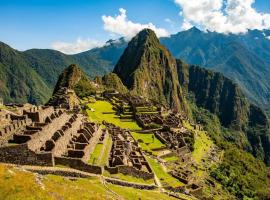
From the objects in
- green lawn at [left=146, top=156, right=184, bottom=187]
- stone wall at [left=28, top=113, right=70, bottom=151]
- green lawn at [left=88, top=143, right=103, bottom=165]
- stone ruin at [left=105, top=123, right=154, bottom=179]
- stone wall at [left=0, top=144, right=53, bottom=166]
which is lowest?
green lawn at [left=146, top=156, right=184, bottom=187]

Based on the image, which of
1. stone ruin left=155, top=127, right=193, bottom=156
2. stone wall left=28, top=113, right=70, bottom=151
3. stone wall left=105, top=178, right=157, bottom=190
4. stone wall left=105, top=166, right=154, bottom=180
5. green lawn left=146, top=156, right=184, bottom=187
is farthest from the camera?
stone ruin left=155, top=127, right=193, bottom=156

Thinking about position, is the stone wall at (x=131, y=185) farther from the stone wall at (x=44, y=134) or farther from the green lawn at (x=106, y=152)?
the stone wall at (x=44, y=134)

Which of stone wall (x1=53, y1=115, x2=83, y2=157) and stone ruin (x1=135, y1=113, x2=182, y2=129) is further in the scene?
stone ruin (x1=135, y1=113, x2=182, y2=129)

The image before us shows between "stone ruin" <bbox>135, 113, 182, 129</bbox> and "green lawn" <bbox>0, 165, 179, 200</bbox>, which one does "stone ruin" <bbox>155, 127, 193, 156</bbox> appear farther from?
"green lawn" <bbox>0, 165, 179, 200</bbox>

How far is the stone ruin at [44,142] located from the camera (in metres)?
43.6

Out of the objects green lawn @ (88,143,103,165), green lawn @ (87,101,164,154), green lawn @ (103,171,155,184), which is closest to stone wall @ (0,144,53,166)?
green lawn @ (88,143,103,165)

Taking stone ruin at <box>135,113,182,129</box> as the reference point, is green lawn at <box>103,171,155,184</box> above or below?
below

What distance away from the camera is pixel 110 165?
54.3 m

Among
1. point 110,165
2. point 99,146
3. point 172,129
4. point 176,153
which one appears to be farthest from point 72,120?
point 172,129

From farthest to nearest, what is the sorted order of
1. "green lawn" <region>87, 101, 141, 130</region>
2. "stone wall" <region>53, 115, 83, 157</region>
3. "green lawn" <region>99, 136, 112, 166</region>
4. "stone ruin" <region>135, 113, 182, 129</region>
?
"stone ruin" <region>135, 113, 182, 129</region> < "green lawn" <region>87, 101, 141, 130</region> < "green lawn" <region>99, 136, 112, 166</region> < "stone wall" <region>53, 115, 83, 157</region>

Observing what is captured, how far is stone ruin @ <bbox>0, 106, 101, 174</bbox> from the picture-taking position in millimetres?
43612

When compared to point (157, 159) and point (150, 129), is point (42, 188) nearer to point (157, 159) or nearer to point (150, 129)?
point (157, 159)

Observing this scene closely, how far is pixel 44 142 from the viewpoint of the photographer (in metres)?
49.4

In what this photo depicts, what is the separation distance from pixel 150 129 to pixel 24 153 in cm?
6798
